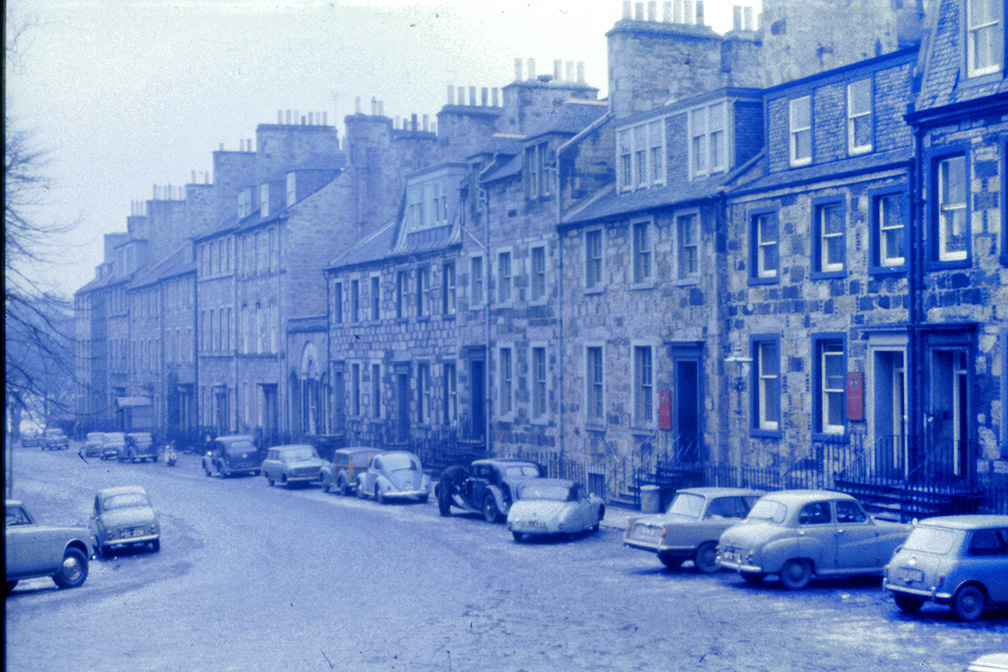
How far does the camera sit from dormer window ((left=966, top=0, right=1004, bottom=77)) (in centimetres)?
2209

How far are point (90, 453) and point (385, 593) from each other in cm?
4938

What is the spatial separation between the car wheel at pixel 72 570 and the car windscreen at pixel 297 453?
67.1ft

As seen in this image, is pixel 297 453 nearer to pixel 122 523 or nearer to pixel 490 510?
pixel 490 510

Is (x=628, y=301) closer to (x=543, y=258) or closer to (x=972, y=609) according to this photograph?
(x=543, y=258)

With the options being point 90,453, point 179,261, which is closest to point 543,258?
point 90,453

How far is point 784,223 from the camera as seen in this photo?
27156 millimetres

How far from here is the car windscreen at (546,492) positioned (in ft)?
88.0

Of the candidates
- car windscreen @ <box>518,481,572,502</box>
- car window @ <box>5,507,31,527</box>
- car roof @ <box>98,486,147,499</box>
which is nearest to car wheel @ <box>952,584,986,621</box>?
car windscreen @ <box>518,481,572,502</box>

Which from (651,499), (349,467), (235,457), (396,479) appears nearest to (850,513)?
(651,499)

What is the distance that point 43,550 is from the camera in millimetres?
21562

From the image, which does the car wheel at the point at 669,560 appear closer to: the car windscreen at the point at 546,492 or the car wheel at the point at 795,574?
the car wheel at the point at 795,574

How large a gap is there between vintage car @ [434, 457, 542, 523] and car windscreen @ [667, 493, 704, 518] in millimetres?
8438

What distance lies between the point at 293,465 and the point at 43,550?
2122 centimetres

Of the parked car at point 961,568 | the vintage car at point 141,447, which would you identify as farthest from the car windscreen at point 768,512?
the vintage car at point 141,447
